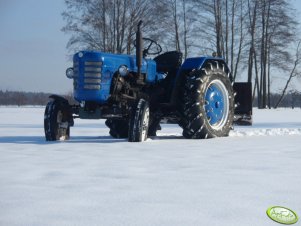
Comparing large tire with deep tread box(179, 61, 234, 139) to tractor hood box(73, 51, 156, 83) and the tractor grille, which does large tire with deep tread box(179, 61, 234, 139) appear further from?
the tractor grille

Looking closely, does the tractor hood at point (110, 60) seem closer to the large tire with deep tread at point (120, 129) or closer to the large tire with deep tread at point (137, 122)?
the large tire with deep tread at point (137, 122)

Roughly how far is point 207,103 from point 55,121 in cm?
224

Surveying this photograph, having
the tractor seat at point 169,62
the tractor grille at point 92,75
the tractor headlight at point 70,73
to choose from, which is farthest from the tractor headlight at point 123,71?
the tractor seat at point 169,62

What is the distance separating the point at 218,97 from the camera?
7.21 m

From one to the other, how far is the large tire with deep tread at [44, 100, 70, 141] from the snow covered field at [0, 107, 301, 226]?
1.80m

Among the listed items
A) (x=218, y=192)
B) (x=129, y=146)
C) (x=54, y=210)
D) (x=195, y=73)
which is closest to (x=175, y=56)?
(x=195, y=73)

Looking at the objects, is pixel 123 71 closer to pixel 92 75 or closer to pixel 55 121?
pixel 92 75

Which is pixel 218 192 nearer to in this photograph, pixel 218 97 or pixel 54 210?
pixel 54 210

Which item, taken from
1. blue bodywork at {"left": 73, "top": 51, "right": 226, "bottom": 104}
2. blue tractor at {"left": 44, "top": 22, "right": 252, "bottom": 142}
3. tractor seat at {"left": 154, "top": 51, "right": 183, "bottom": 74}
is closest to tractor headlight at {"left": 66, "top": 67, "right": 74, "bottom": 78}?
blue tractor at {"left": 44, "top": 22, "right": 252, "bottom": 142}

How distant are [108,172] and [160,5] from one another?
70.3 ft

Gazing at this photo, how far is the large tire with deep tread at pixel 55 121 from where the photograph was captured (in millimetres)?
6242

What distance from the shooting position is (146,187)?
8.63ft


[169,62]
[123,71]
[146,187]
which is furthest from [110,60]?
[146,187]

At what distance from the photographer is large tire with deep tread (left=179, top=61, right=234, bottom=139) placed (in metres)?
6.38
